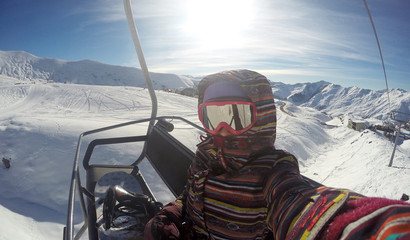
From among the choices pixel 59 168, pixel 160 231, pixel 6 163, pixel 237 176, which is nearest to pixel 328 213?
pixel 237 176

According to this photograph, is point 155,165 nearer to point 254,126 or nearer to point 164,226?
point 164,226

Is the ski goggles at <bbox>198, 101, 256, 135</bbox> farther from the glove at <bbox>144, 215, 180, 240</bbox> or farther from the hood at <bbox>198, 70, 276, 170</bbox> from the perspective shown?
Answer: the glove at <bbox>144, 215, 180, 240</bbox>

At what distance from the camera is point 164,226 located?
1.31 meters

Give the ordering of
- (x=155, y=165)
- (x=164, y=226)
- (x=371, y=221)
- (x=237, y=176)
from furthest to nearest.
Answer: (x=155, y=165) → (x=164, y=226) → (x=237, y=176) → (x=371, y=221)

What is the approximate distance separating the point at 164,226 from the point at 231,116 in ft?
2.56

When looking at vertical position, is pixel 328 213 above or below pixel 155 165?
above

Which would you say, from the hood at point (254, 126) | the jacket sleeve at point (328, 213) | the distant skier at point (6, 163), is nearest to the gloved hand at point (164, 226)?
the hood at point (254, 126)

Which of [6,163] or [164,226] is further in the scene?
[6,163]

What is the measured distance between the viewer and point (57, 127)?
22.6 ft

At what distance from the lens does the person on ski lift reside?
0.91 metres

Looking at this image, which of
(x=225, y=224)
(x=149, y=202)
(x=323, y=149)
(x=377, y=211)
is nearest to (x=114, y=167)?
(x=149, y=202)

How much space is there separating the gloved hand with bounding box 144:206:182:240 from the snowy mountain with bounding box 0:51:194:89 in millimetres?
114486

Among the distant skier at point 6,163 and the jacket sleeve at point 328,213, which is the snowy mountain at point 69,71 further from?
the jacket sleeve at point 328,213

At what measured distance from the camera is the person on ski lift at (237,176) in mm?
906
